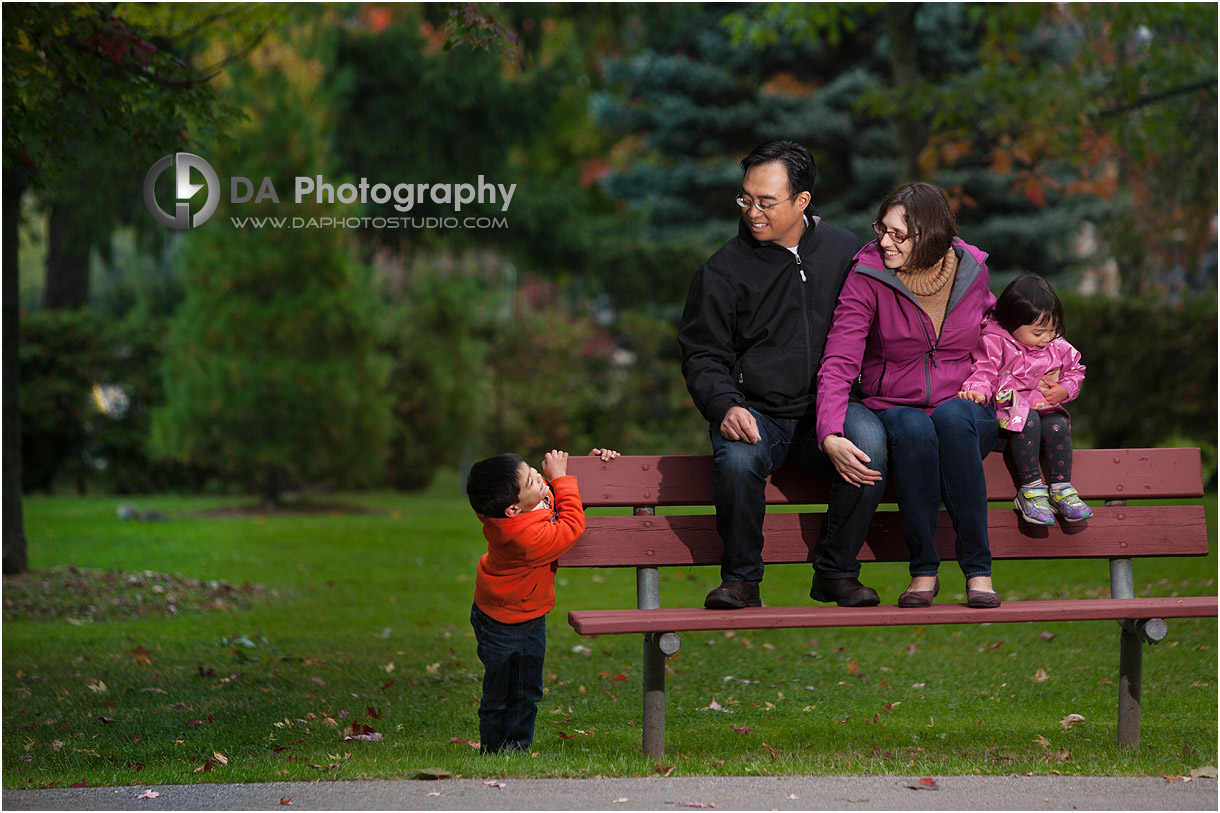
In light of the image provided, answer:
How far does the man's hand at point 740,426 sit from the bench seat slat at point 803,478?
1.07ft

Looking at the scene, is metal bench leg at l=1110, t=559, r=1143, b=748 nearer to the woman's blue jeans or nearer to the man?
the woman's blue jeans

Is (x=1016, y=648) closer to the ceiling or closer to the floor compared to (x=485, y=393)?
closer to the floor

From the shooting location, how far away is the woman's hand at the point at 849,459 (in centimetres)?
384

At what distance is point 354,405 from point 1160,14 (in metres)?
8.78

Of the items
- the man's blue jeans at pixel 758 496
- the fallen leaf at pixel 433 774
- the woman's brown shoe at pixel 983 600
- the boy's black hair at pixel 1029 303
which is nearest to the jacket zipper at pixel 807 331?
the man's blue jeans at pixel 758 496

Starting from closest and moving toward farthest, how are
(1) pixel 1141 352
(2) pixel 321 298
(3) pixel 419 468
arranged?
(2) pixel 321 298 < (1) pixel 1141 352 < (3) pixel 419 468

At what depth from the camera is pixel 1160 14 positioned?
9.98 meters

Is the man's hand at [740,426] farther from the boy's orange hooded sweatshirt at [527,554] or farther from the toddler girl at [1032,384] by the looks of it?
the toddler girl at [1032,384]

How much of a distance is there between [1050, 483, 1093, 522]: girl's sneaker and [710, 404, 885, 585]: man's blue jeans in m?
0.76

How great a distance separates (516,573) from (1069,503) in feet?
6.36

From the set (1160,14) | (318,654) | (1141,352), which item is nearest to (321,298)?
(318,654)

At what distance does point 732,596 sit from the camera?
3916 millimetres

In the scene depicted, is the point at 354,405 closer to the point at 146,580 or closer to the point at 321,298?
the point at 321,298

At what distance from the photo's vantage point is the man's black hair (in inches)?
162
